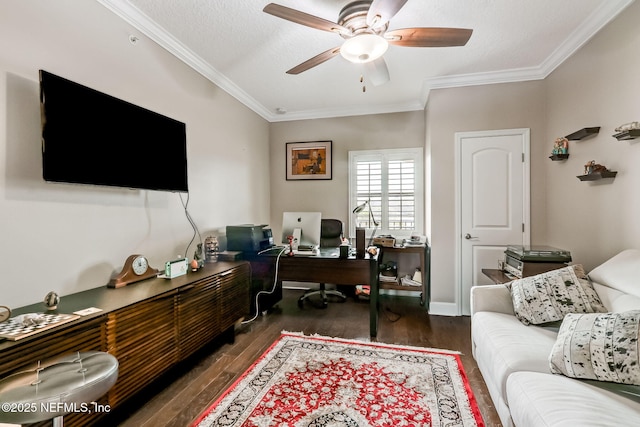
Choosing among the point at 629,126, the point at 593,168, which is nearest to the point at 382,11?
the point at 629,126

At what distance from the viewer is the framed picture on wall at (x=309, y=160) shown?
170 inches

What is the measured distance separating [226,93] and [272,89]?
0.55 m

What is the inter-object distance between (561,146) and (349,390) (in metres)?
2.88

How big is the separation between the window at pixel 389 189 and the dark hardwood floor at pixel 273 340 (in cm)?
105

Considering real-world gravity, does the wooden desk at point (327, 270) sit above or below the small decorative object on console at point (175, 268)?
below

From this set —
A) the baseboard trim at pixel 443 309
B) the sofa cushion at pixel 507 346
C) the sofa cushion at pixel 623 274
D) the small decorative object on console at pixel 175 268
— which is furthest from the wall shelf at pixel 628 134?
the small decorative object on console at pixel 175 268

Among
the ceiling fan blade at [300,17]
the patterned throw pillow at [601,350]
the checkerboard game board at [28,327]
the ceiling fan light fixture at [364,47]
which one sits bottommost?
the patterned throw pillow at [601,350]

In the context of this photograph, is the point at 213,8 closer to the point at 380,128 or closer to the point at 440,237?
the point at 380,128

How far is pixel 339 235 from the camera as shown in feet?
12.4

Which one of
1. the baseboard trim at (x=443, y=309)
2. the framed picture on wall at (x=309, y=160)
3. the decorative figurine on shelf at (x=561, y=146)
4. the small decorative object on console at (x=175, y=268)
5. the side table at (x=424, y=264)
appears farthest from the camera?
the framed picture on wall at (x=309, y=160)

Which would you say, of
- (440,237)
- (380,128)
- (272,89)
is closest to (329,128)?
(380,128)

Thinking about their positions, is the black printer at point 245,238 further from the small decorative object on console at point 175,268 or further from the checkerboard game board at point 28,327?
the checkerboard game board at point 28,327

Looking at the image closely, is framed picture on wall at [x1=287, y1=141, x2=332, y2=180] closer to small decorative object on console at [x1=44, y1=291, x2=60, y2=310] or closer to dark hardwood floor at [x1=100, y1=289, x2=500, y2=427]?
dark hardwood floor at [x1=100, y1=289, x2=500, y2=427]

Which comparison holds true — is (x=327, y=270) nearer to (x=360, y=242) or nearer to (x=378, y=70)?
(x=360, y=242)
